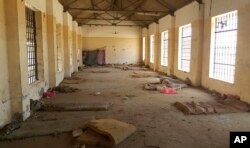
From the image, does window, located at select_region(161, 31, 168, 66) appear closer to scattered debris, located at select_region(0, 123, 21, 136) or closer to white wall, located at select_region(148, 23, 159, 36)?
white wall, located at select_region(148, 23, 159, 36)

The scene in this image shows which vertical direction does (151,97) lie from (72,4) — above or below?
below

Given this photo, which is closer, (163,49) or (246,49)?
(246,49)

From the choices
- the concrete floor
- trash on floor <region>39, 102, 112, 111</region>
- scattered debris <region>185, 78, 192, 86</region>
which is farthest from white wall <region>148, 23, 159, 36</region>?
trash on floor <region>39, 102, 112, 111</region>

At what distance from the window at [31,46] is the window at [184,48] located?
23.1 ft

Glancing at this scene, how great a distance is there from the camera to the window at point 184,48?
37.7 ft

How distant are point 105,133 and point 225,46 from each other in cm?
600

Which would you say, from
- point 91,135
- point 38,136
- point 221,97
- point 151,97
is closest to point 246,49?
point 221,97

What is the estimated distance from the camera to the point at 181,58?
12.3 meters

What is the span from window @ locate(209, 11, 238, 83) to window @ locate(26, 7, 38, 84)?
6221mm

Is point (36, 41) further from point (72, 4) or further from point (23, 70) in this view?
point (72, 4)

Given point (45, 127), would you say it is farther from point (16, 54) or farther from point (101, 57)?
point (101, 57)

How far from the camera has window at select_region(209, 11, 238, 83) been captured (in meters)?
7.72

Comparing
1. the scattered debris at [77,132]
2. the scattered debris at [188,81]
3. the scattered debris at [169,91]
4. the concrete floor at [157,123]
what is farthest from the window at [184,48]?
the scattered debris at [77,132]

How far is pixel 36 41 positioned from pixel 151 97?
13.5ft
